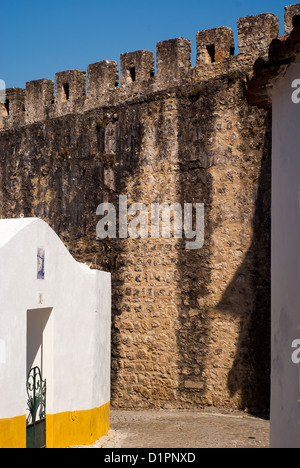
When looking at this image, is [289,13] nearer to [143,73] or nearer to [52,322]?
[143,73]

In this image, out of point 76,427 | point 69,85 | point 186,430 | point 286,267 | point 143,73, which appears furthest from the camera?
point 69,85

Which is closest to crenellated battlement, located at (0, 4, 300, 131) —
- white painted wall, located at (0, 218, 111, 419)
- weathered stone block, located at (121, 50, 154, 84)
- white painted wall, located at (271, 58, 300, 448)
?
weathered stone block, located at (121, 50, 154, 84)

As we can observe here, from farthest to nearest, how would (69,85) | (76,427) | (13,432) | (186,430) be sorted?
(69,85) < (186,430) < (76,427) < (13,432)

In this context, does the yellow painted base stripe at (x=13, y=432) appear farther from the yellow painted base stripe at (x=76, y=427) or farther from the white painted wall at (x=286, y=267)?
the white painted wall at (x=286, y=267)

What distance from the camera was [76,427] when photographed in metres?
7.85

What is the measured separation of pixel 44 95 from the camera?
14523 mm

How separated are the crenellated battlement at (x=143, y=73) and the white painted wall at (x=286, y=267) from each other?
546cm

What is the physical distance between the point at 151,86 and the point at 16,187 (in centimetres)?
302

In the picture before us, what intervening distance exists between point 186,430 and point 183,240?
112 inches

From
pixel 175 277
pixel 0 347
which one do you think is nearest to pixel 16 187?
pixel 175 277

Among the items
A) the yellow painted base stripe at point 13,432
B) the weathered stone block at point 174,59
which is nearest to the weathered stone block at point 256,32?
the weathered stone block at point 174,59

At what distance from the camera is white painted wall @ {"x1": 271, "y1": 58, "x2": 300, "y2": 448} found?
516cm

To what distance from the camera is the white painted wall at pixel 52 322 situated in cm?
615

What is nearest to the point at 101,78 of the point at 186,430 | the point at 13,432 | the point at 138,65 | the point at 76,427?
the point at 138,65
